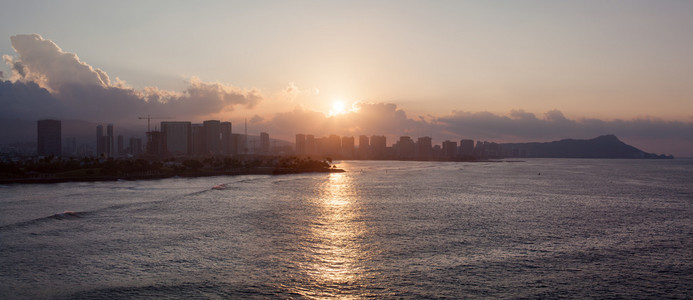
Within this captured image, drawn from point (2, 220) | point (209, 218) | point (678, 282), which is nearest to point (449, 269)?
point (678, 282)

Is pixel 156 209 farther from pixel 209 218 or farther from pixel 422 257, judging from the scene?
pixel 422 257

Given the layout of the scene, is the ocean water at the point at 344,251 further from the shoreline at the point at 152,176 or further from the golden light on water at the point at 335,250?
the shoreline at the point at 152,176

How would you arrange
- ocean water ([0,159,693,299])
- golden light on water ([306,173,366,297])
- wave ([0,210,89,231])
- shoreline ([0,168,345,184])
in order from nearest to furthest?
ocean water ([0,159,693,299]), golden light on water ([306,173,366,297]), wave ([0,210,89,231]), shoreline ([0,168,345,184])

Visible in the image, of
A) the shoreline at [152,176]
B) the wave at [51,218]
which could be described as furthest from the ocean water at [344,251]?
the shoreline at [152,176]

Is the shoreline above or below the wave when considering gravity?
above

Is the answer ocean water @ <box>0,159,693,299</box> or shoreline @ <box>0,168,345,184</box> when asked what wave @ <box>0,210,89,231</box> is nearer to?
ocean water @ <box>0,159,693,299</box>

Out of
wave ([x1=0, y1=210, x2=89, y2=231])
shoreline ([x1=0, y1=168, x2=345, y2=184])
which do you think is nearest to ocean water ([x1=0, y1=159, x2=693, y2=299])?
wave ([x1=0, y1=210, x2=89, y2=231])
